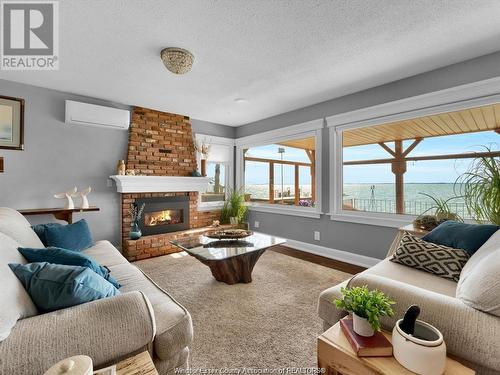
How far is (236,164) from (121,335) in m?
4.38

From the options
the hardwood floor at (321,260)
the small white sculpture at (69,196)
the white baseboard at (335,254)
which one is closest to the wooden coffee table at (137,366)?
the hardwood floor at (321,260)

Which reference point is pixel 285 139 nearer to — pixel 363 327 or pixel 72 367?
pixel 363 327

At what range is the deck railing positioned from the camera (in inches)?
101

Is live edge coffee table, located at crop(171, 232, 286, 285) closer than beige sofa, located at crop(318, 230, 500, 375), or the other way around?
beige sofa, located at crop(318, 230, 500, 375)

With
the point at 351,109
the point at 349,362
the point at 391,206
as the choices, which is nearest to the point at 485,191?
the point at 391,206

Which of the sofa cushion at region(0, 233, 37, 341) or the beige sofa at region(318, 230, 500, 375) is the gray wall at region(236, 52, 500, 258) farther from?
the sofa cushion at region(0, 233, 37, 341)

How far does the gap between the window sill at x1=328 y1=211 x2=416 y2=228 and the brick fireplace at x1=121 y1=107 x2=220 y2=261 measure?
2551 millimetres

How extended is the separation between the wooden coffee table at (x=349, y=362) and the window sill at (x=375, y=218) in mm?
2234

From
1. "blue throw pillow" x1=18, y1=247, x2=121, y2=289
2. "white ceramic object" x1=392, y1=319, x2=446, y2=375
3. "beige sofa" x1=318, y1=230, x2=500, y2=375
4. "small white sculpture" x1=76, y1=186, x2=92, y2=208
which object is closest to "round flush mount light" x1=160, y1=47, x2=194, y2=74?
"blue throw pillow" x1=18, y1=247, x2=121, y2=289

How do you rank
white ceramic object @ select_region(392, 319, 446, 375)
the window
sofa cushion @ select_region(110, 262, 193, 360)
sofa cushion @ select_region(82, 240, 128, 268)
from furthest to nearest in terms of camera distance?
the window
sofa cushion @ select_region(82, 240, 128, 268)
sofa cushion @ select_region(110, 262, 193, 360)
white ceramic object @ select_region(392, 319, 446, 375)

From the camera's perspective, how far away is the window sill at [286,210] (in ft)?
12.5

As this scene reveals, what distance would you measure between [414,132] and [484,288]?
2.50 m

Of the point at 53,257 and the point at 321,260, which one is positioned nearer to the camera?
the point at 53,257

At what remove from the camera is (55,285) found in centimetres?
104
